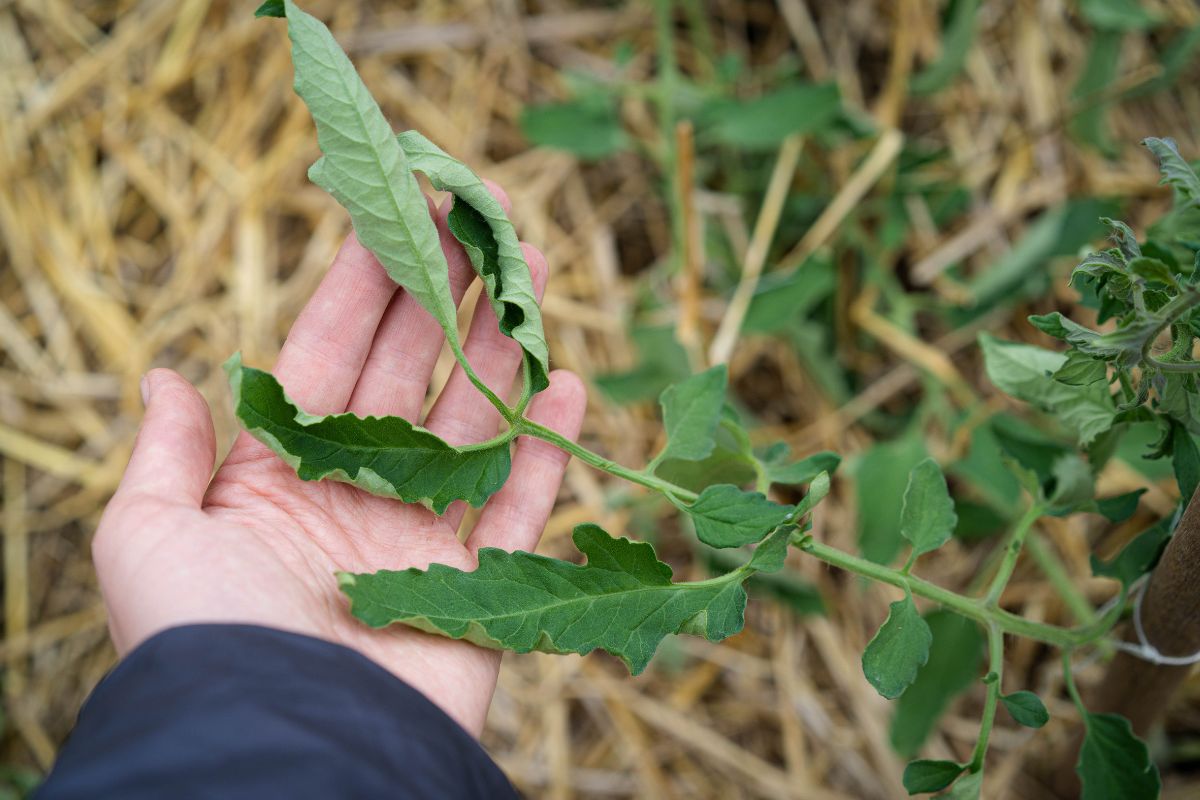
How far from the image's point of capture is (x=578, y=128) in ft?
5.59

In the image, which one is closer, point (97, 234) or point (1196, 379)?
point (1196, 379)

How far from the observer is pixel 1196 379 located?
81 cm

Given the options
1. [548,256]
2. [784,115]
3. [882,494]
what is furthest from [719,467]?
[548,256]

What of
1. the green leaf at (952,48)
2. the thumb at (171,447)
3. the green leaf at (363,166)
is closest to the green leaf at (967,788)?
the green leaf at (363,166)

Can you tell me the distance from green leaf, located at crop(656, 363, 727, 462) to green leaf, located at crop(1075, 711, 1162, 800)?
43 cm

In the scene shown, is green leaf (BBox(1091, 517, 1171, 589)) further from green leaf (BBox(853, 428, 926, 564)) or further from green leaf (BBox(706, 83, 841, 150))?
green leaf (BBox(706, 83, 841, 150))

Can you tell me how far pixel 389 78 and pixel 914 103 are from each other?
1.07 meters

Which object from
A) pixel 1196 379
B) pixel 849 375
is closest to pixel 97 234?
pixel 849 375

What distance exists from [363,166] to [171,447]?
33 cm

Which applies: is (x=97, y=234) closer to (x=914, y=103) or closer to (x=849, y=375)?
(x=849, y=375)

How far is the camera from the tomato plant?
84 cm

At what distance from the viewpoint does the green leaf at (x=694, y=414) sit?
0.96 m

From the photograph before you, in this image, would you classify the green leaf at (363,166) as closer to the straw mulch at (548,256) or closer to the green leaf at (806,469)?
the green leaf at (806,469)

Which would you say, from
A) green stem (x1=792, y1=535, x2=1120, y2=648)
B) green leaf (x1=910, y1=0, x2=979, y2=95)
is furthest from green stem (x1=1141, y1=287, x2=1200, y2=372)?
green leaf (x1=910, y1=0, x2=979, y2=95)
